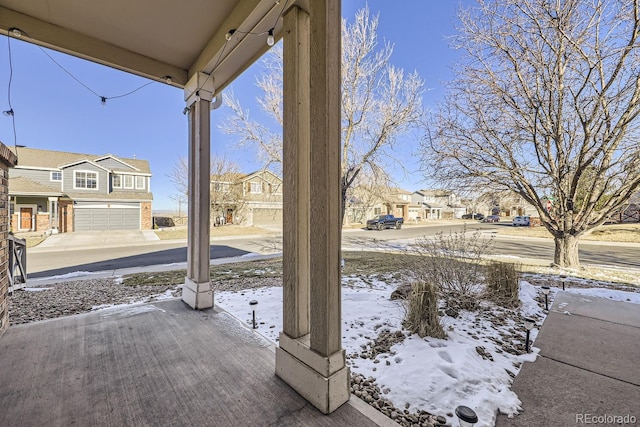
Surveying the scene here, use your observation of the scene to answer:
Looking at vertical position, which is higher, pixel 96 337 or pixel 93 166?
pixel 93 166

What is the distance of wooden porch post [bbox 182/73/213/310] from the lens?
335cm

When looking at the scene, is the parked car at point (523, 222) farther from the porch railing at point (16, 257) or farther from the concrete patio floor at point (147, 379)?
the porch railing at point (16, 257)

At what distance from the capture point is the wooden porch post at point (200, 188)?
3.35 meters

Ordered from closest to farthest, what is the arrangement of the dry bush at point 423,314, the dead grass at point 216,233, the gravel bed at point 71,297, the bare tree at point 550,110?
the dry bush at point 423,314 → the gravel bed at point 71,297 → the bare tree at point 550,110 → the dead grass at point 216,233

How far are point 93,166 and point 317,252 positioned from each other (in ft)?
71.3

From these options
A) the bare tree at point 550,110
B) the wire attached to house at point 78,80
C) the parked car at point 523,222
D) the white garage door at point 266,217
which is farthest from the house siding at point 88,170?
the parked car at point 523,222

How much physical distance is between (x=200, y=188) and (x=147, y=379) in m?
2.07

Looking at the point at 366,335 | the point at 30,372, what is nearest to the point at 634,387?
the point at 366,335

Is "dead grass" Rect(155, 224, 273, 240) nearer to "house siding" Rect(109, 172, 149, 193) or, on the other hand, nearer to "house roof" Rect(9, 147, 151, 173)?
"house siding" Rect(109, 172, 149, 193)

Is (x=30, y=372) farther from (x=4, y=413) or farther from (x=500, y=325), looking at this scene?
(x=500, y=325)

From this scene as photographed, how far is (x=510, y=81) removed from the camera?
658 centimetres

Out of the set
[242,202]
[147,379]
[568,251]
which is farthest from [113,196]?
[568,251]

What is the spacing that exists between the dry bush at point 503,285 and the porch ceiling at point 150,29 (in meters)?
4.20

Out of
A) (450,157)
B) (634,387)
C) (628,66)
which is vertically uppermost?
(628,66)
